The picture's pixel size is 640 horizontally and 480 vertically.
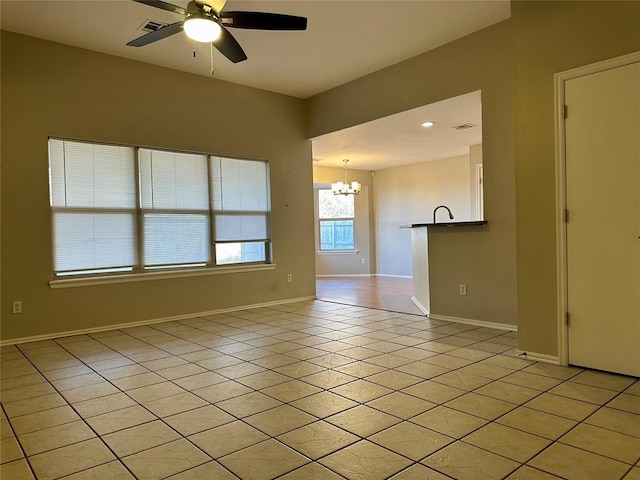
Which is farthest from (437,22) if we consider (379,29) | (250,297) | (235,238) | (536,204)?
(250,297)

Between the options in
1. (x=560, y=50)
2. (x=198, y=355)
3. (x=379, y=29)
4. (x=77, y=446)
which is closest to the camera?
(x=77, y=446)

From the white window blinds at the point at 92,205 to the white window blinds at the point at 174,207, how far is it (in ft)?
0.56

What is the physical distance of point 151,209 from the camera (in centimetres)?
510

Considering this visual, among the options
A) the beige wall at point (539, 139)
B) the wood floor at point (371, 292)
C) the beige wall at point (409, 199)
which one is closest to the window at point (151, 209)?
the wood floor at point (371, 292)

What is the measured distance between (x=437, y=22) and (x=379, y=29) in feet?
1.82

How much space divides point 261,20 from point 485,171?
2.66 m

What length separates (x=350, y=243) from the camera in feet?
34.3

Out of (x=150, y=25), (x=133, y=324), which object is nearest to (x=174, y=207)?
(x=133, y=324)

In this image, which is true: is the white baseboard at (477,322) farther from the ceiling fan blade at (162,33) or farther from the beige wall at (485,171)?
the ceiling fan blade at (162,33)

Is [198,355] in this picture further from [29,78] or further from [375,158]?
[375,158]

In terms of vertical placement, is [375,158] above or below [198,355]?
above

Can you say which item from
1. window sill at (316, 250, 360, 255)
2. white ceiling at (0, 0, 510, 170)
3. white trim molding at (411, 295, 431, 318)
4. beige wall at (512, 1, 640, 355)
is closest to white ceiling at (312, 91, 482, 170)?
white ceiling at (0, 0, 510, 170)

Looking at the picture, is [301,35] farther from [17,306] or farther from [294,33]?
[17,306]

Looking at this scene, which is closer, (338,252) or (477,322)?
(477,322)
